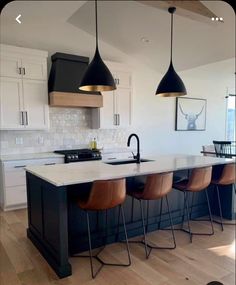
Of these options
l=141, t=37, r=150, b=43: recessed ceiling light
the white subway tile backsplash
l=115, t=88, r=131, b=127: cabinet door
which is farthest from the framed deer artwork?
l=141, t=37, r=150, b=43: recessed ceiling light

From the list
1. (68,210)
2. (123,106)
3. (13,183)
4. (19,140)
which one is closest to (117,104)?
(123,106)

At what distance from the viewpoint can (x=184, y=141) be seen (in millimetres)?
7066

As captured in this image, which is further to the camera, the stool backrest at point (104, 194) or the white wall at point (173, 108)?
the white wall at point (173, 108)

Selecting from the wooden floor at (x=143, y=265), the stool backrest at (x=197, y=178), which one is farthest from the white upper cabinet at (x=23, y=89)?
the stool backrest at (x=197, y=178)

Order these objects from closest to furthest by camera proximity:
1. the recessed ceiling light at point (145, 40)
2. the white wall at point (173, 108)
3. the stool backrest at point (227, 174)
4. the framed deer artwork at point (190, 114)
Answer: the stool backrest at point (227, 174) → the recessed ceiling light at point (145, 40) → the white wall at point (173, 108) → the framed deer artwork at point (190, 114)

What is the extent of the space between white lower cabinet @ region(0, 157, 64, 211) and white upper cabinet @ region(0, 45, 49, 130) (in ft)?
2.02

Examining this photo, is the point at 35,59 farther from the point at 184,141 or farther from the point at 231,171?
the point at 184,141

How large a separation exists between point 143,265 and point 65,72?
135 inches

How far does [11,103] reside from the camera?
415 cm

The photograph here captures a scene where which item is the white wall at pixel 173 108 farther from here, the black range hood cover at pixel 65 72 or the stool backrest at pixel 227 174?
the stool backrest at pixel 227 174

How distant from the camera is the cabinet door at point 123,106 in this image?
5291 millimetres

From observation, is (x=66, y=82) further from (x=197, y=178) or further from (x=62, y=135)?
(x=197, y=178)

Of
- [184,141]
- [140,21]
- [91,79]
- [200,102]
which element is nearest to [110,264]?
[91,79]

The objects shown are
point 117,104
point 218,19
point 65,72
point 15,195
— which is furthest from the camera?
point 117,104
